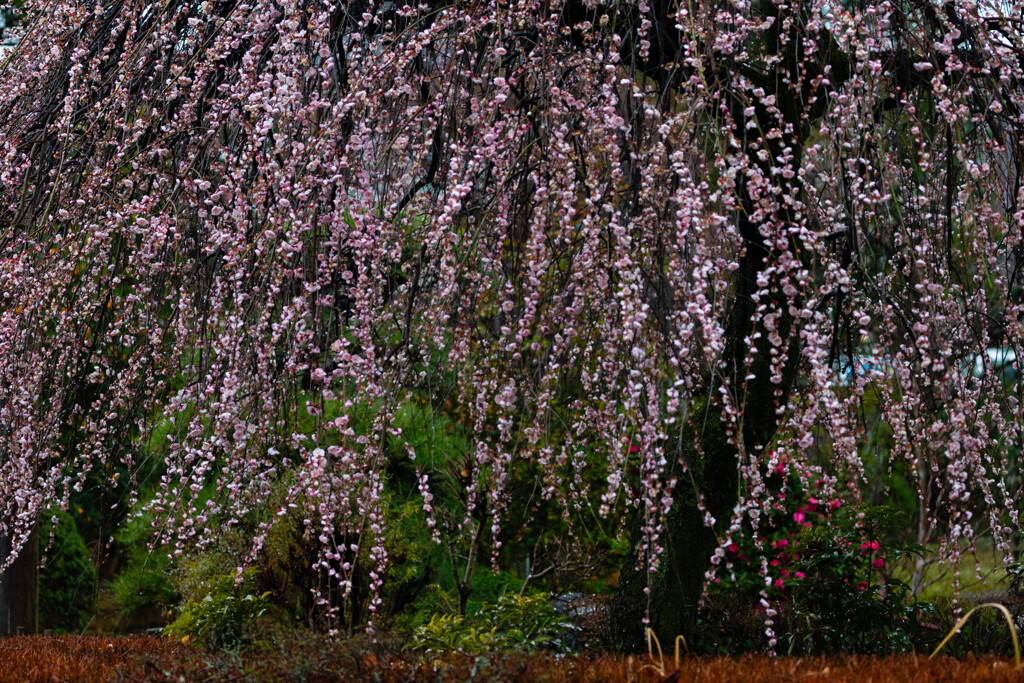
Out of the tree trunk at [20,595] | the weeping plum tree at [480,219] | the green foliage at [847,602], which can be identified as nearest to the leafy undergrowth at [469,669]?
the weeping plum tree at [480,219]

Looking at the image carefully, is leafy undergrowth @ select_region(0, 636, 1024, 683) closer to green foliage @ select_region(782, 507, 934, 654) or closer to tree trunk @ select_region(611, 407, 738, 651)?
tree trunk @ select_region(611, 407, 738, 651)

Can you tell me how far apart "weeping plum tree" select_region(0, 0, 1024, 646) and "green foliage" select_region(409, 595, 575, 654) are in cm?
87

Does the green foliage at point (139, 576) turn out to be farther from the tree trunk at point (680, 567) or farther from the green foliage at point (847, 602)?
the green foliage at point (847, 602)

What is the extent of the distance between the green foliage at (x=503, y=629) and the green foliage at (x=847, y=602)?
1.14 metres

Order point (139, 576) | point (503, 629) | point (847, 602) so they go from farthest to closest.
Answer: point (139, 576)
point (503, 629)
point (847, 602)

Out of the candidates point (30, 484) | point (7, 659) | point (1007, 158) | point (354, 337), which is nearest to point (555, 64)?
point (354, 337)

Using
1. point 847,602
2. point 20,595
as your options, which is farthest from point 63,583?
point 847,602

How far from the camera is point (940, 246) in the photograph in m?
2.89

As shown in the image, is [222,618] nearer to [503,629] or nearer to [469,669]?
[503,629]

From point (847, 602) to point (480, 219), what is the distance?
8.99 ft

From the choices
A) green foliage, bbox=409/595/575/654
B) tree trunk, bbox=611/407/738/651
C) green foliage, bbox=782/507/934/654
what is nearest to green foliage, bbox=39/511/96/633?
green foliage, bbox=409/595/575/654

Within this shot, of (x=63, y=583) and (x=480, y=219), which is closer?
(x=480, y=219)

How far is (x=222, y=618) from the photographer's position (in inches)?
194

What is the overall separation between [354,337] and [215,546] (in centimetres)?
412
